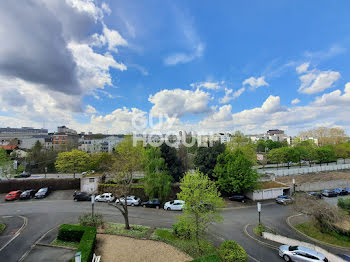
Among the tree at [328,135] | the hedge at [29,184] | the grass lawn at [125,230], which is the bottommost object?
the grass lawn at [125,230]

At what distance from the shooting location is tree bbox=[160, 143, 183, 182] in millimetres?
26453

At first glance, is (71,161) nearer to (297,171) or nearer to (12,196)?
(12,196)

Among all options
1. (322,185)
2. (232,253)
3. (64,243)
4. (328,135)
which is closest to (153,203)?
(64,243)

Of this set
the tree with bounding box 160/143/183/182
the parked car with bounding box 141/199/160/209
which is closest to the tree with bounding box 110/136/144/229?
Result: the parked car with bounding box 141/199/160/209

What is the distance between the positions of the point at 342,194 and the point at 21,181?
174 ft

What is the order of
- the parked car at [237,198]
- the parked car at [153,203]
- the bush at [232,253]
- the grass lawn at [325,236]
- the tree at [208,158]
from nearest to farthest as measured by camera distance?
the bush at [232,253] → the grass lawn at [325,236] → the parked car at [153,203] → the parked car at [237,198] → the tree at [208,158]

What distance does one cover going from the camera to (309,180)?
106 feet

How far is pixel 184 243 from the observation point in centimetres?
1264

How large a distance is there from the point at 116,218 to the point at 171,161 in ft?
37.7

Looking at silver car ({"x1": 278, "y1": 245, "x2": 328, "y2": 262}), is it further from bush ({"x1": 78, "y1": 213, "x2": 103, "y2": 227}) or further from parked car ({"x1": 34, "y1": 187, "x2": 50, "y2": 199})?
parked car ({"x1": 34, "y1": 187, "x2": 50, "y2": 199})

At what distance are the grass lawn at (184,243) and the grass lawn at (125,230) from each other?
1.00 m

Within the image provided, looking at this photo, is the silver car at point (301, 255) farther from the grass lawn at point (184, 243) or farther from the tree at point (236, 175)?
the tree at point (236, 175)

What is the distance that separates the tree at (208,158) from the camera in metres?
26.6

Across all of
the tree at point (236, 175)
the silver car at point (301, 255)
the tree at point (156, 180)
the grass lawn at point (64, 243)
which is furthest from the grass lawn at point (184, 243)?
the tree at point (236, 175)
